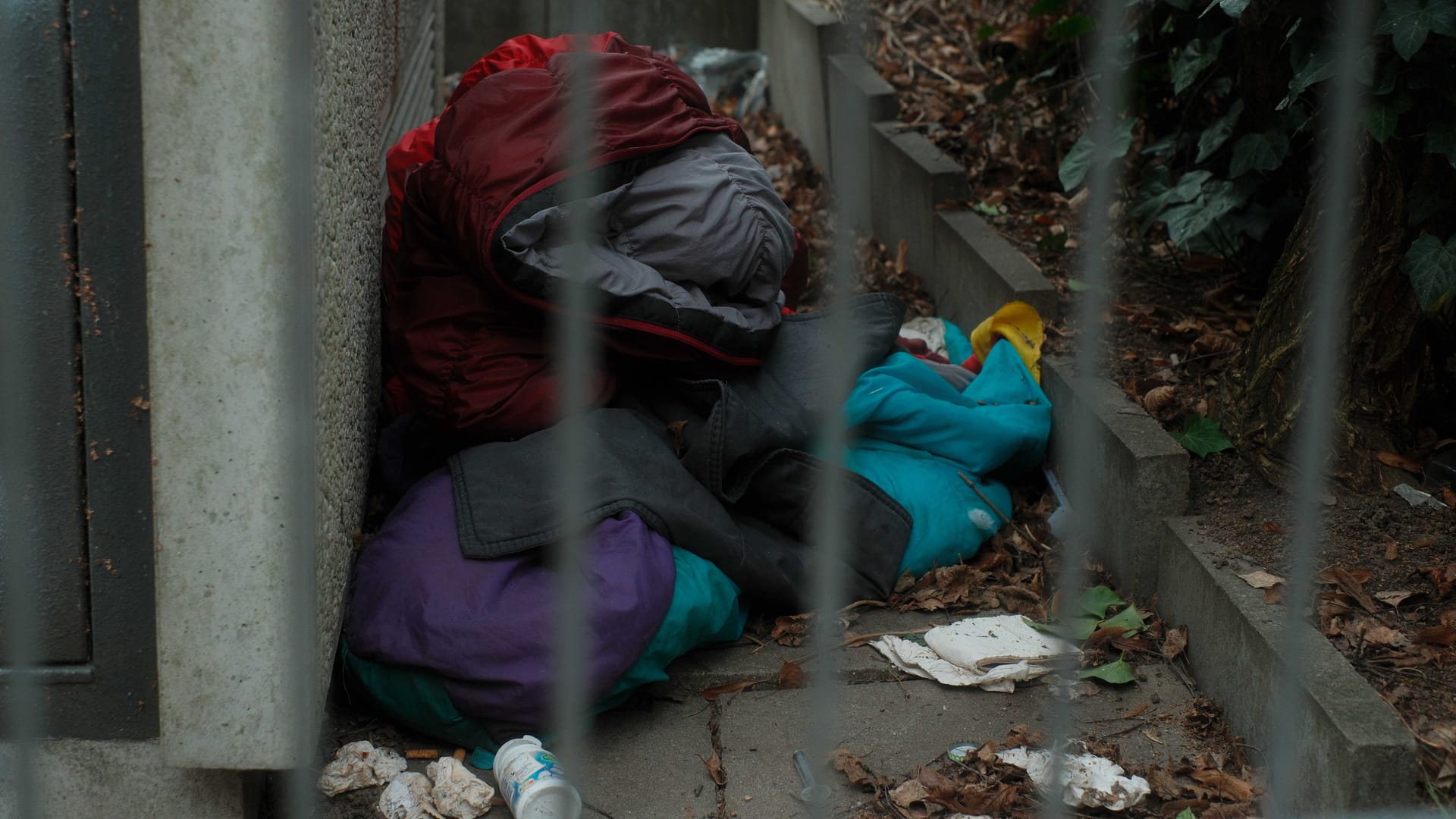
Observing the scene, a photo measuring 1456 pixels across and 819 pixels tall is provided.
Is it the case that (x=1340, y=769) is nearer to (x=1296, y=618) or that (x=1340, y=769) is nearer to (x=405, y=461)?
(x=1296, y=618)

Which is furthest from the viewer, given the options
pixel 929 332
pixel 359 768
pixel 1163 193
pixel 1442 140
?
pixel 929 332

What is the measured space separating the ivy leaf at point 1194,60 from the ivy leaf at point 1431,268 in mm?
844

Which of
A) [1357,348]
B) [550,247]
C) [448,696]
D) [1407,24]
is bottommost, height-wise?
[448,696]

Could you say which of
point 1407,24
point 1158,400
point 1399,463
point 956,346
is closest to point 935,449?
point 1158,400

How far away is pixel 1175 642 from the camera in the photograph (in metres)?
2.68

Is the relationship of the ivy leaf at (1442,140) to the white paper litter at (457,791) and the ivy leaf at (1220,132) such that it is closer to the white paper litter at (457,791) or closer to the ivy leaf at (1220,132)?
the ivy leaf at (1220,132)

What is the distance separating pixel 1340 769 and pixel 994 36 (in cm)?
376

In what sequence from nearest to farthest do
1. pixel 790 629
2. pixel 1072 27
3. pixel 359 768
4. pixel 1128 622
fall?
pixel 359 768
pixel 1128 622
pixel 790 629
pixel 1072 27

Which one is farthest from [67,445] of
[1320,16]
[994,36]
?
[994,36]

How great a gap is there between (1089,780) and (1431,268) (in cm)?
114

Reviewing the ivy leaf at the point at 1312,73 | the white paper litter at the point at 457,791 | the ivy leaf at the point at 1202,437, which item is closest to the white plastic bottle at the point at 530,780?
the white paper litter at the point at 457,791

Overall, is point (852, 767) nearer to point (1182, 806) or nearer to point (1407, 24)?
point (1182, 806)

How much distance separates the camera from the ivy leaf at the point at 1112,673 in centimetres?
263

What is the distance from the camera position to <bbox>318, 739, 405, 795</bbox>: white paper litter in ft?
7.84
